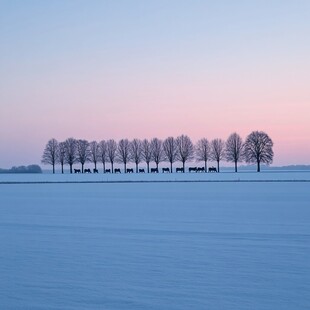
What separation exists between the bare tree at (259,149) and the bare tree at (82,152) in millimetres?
38481

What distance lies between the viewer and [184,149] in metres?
111

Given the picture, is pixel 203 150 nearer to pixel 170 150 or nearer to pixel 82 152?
pixel 170 150

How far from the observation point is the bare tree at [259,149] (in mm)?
Result: 95500

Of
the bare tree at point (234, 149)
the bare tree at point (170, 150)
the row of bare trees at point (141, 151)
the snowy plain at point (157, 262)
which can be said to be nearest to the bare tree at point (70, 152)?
the row of bare trees at point (141, 151)

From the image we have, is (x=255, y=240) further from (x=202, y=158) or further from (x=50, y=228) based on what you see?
(x=202, y=158)

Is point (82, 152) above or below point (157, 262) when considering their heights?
above

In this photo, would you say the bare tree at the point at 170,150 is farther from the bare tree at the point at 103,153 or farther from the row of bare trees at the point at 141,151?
the bare tree at the point at 103,153

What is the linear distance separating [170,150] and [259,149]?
77.4ft

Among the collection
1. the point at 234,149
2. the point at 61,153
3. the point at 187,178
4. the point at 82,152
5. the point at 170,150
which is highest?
the point at 82,152

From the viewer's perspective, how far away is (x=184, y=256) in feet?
36.8

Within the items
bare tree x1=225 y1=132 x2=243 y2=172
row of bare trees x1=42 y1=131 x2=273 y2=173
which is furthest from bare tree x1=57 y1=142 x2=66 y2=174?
bare tree x1=225 y1=132 x2=243 y2=172

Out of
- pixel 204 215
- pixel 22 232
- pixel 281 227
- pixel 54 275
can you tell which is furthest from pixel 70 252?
pixel 204 215

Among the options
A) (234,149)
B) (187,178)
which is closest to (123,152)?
(234,149)

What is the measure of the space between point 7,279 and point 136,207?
1522 cm
